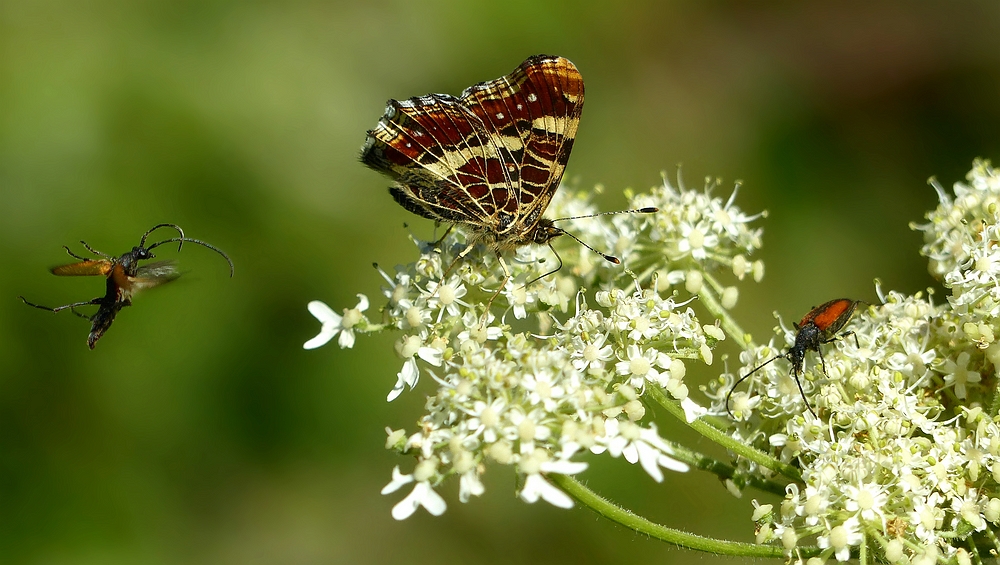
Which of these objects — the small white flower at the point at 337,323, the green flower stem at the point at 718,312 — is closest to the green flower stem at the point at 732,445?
the green flower stem at the point at 718,312

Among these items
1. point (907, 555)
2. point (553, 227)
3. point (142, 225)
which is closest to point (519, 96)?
point (553, 227)

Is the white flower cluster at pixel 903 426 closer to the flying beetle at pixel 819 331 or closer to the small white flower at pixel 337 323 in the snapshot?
the flying beetle at pixel 819 331

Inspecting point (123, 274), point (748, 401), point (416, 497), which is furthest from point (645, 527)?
point (123, 274)

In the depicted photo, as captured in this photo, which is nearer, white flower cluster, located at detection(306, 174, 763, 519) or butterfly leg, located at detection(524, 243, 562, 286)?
white flower cluster, located at detection(306, 174, 763, 519)

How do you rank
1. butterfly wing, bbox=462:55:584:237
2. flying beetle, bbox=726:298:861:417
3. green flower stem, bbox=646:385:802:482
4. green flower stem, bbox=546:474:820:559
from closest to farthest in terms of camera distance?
green flower stem, bbox=546:474:820:559
green flower stem, bbox=646:385:802:482
flying beetle, bbox=726:298:861:417
butterfly wing, bbox=462:55:584:237

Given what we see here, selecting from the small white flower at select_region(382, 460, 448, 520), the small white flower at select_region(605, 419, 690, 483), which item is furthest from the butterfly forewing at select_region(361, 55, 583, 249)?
the small white flower at select_region(382, 460, 448, 520)

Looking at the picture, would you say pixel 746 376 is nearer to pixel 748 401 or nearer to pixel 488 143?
pixel 748 401

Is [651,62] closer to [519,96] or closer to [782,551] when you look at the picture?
[519,96]

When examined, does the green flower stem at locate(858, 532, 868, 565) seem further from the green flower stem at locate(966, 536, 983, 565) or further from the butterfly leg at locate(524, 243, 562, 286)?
the butterfly leg at locate(524, 243, 562, 286)
